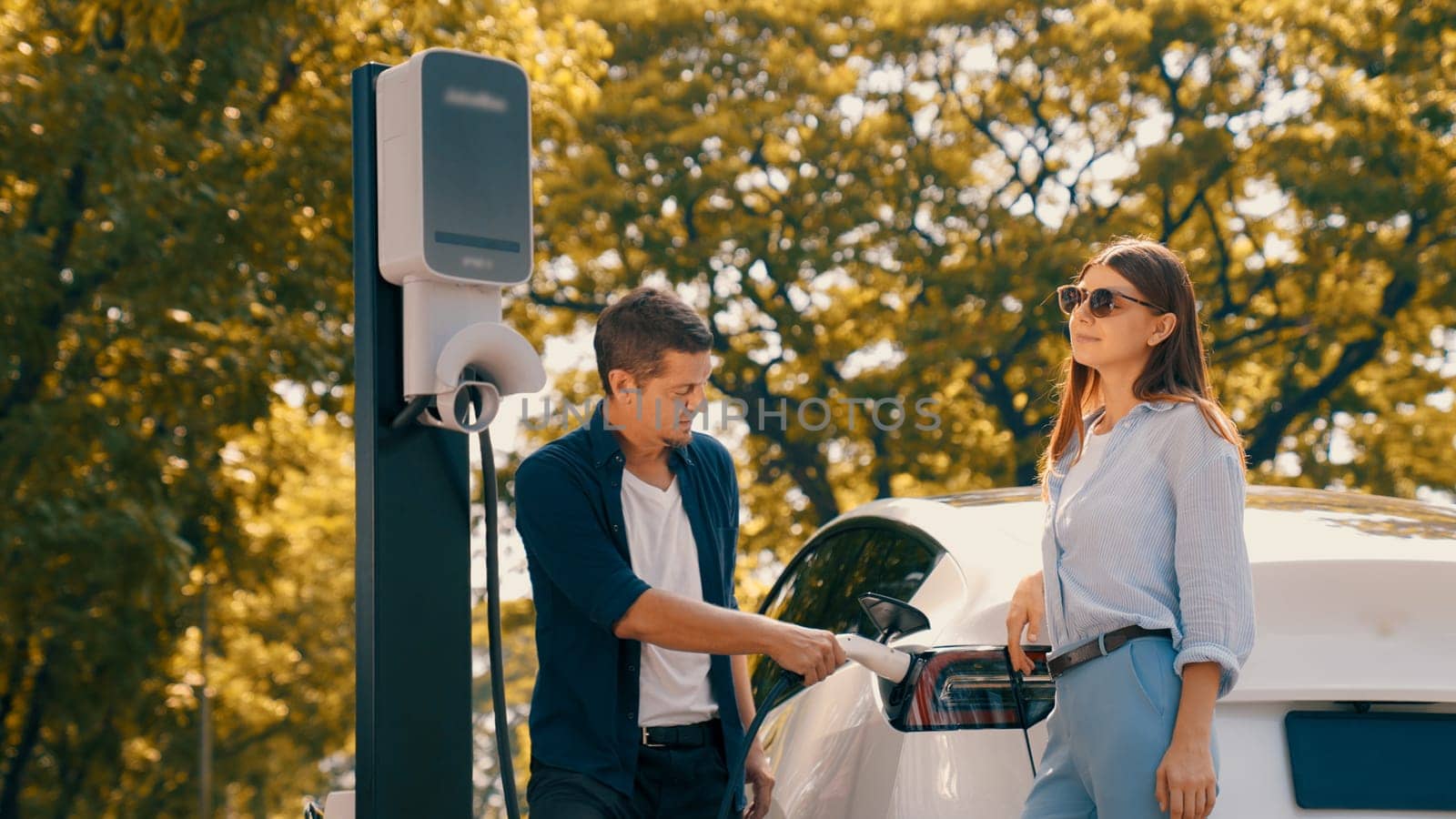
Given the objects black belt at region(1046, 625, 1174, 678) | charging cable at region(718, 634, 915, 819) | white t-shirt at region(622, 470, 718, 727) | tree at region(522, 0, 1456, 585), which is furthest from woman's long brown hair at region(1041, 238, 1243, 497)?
tree at region(522, 0, 1456, 585)

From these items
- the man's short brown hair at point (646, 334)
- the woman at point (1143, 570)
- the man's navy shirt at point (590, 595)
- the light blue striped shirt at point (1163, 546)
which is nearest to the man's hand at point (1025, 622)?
the woman at point (1143, 570)

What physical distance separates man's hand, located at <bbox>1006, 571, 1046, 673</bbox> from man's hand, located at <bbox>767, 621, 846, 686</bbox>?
0.31 metres

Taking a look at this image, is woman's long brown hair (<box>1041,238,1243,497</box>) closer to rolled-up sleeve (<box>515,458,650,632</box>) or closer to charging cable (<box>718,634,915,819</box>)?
charging cable (<box>718,634,915,819</box>)

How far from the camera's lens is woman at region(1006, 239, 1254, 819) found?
2500 mm

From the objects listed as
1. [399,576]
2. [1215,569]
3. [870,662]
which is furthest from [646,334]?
[1215,569]

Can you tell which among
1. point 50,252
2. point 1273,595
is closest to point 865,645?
point 1273,595

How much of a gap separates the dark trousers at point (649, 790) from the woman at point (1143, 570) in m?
0.69

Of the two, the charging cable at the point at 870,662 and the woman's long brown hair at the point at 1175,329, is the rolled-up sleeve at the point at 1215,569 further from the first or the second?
the charging cable at the point at 870,662

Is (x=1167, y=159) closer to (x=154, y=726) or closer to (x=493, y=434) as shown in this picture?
(x=154, y=726)

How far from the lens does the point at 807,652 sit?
299cm

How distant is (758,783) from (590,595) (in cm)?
59

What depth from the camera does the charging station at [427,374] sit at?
9.99 feet

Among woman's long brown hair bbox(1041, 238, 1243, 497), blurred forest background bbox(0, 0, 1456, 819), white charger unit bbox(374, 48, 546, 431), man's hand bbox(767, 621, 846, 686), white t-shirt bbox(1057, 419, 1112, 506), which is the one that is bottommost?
man's hand bbox(767, 621, 846, 686)

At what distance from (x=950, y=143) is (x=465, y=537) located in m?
15.5
